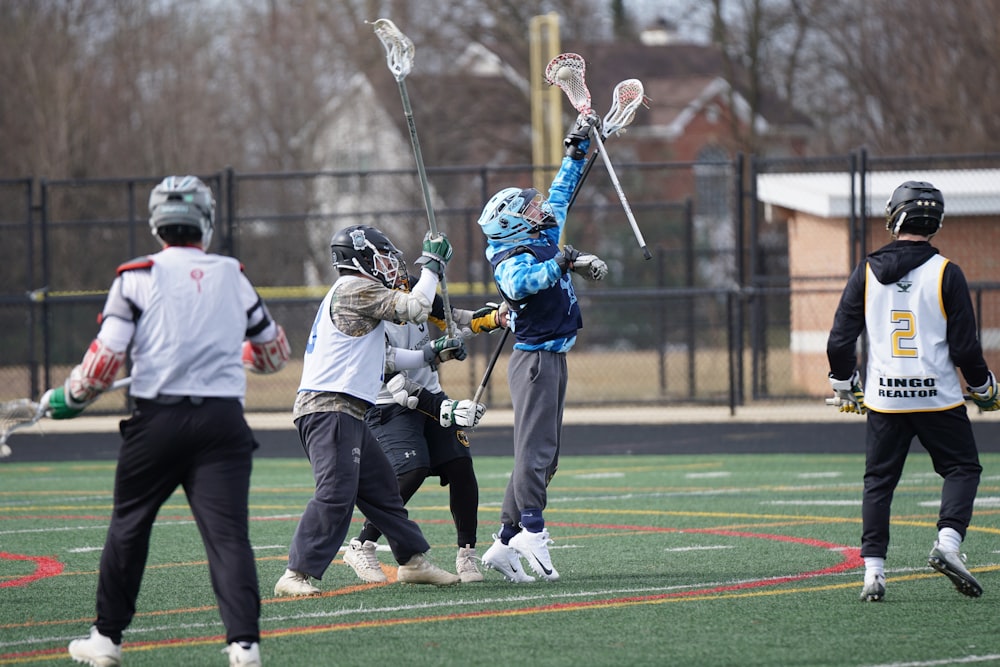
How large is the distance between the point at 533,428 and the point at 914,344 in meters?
2.05

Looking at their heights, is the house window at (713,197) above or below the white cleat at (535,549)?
above

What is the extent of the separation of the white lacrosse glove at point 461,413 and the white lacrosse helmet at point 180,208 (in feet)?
7.59

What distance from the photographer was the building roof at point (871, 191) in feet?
72.1

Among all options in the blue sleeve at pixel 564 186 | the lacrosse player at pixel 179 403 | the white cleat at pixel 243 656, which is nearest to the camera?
the white cleat at pixel 243 656

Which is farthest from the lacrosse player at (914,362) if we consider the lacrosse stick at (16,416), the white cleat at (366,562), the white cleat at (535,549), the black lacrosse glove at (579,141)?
the lacrosse stick at (16,416)

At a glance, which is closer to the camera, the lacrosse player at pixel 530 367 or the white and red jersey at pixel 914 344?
the white and red jersey at pixel 914 344

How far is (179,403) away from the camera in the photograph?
19.7 feet

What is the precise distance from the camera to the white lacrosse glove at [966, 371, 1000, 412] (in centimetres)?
781

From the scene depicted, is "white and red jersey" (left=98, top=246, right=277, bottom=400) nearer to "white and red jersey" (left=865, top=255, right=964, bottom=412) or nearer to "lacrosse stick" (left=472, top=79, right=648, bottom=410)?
"white and red jersey" (left=865, top=255, right=964, bottom=412)

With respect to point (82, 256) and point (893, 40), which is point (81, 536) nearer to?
point (82, 256)

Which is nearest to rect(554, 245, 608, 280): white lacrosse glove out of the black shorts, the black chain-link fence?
the black shorts

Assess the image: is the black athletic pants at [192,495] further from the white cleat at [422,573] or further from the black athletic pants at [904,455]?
the black athletic pants at [904,455]

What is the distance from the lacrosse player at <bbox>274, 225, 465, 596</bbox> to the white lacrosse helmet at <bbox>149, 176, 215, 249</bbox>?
1582mm

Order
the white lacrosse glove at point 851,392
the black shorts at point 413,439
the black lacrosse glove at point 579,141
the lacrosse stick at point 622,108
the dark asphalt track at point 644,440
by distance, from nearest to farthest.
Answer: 1. the white lacrosse glove at point 851,392
2. the black shorts at point 413,439
3. the black lacrosse glove at point 579,141
4. the lacrosse stick at point 622,108
5. the dark asphalt track at point 644,440
